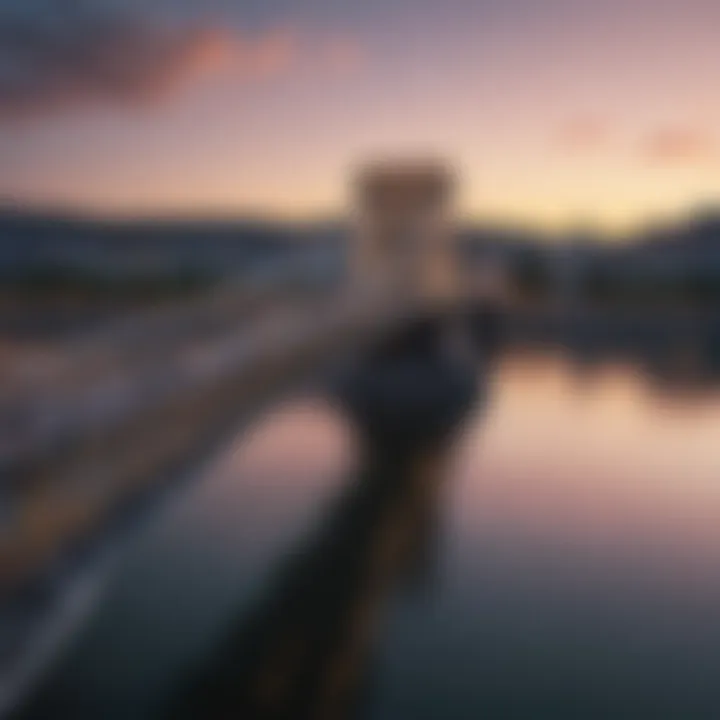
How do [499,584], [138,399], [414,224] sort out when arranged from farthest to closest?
[414,224] < [499,584] < [138,399]

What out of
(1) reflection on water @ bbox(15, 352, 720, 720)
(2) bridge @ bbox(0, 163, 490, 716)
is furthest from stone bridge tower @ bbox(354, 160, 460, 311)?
(2) bridge @ bbox(0, 163, 490, 716)

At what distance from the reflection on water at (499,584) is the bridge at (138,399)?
15cm

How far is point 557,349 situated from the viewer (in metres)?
5.57

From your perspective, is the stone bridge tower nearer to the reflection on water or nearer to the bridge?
the reflection on water

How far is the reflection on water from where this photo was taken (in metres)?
2.21

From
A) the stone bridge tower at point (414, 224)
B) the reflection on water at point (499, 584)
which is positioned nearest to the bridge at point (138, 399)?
the reflection on water at point (499, 584)

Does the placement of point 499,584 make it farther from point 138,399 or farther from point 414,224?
point 414,224

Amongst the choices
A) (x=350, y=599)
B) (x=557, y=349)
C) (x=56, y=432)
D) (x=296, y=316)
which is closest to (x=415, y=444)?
(x=557, y=349)

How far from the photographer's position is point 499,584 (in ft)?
9.82

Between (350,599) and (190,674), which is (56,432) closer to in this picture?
(190,674)

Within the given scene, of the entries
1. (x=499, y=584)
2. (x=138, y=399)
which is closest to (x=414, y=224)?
(x=499, y=584)

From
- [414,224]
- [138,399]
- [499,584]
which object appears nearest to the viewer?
[138,399]

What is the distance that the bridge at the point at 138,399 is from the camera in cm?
108

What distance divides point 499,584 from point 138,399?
6.13 feet
